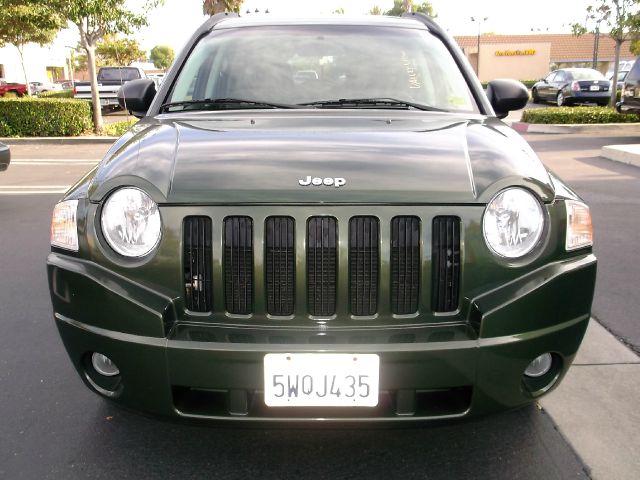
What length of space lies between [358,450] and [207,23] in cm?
270

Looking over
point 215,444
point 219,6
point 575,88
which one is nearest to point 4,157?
point 215,444

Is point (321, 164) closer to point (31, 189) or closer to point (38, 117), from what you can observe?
point (31, 189)

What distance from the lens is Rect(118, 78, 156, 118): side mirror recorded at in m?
3.67

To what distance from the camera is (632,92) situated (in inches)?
571

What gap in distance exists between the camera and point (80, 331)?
7.24 ft

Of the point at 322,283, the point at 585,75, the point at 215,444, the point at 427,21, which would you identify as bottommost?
the point at 215,444

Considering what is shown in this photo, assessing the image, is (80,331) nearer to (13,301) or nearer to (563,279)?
(563,279)

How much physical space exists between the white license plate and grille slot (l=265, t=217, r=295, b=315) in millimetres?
210

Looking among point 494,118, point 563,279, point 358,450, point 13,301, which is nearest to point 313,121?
point 494,118

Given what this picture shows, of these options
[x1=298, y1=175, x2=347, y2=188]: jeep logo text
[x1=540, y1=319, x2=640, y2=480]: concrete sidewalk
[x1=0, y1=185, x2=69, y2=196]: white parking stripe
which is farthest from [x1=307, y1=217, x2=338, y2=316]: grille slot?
[x1=0, y1=185, x2=69, y2=196]: white parking stripe

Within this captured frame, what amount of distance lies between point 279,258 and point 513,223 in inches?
32.3

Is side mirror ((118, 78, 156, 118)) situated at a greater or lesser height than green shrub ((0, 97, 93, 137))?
greater

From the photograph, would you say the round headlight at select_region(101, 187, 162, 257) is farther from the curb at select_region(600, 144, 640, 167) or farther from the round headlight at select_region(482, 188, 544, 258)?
the curb at select_region(600, 144, 640, 167)

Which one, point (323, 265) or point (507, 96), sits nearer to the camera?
point (323, 265)
